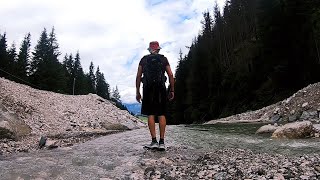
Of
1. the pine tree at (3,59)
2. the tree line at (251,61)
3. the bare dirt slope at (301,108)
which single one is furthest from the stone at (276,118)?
the pine tree at (3,59)

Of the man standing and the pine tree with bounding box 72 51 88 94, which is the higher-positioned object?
the pine tree with bounding box 72 51 88 94

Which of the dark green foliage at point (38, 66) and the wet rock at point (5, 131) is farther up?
the dark green foliage at point (38, 66)

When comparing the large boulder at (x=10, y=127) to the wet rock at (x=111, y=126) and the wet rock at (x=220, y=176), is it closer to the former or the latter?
the wet rock at (x=111, y=126)

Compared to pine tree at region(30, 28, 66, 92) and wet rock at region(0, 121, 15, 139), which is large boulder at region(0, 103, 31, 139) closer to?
wet rock at region(0, 121, 15, 139)

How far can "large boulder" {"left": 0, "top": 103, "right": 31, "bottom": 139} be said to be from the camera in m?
10.7

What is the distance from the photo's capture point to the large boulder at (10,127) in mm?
10695

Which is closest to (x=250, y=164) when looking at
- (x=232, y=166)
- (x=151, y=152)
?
(x=232, y=166)

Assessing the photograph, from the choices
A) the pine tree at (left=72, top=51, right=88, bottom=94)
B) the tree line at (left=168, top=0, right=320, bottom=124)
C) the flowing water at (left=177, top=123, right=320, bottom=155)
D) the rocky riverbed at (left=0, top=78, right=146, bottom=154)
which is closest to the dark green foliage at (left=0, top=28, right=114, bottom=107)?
the pine tree at (left=72, top=51, right=88, bottom=94)

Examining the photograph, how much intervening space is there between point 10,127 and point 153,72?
20.7ft

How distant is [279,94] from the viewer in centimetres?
4194

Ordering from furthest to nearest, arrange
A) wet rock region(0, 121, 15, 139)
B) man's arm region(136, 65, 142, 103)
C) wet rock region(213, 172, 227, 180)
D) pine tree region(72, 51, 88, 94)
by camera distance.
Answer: pine tree region(72, 51, 88, 94)
wet rock region(0, 121, 15, 139)
man's arm region(136, 65, 142, 103)
wet rock region(213, 172, 227, 180)

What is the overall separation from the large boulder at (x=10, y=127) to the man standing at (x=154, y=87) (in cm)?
571

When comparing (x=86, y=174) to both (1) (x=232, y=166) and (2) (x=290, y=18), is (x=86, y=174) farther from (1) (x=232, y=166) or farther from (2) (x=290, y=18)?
(2) (x=290, y=18)

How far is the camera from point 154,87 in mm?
7684
